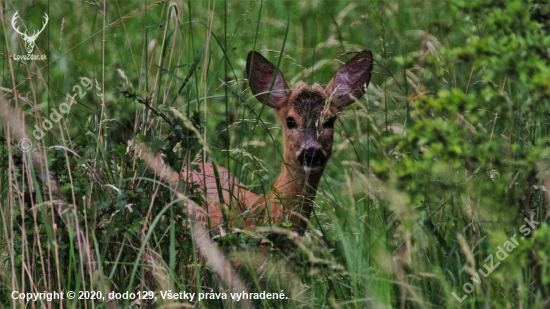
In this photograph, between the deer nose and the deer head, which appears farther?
the deer head

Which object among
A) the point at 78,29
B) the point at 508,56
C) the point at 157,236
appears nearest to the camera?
the point at 508,56

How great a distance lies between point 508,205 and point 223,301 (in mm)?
1239

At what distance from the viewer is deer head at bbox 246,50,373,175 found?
391cm

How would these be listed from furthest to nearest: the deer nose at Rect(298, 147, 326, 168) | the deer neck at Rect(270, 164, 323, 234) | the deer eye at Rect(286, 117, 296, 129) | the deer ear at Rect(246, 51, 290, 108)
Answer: the deer ear at Rect(246, 51, 290, 108), the deer eye at Rect(286, 117, 296, 129), the deer nose at Rect(298, 147, 326, 168), the deer neck at Rect(270, 164, 323, 234)

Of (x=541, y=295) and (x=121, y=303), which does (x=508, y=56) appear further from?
(x=121, y=303)

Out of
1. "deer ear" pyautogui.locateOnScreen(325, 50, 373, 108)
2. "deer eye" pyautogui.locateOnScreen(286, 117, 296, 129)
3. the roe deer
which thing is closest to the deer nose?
the roe deer

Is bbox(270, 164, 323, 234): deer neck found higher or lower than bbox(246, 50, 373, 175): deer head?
lower

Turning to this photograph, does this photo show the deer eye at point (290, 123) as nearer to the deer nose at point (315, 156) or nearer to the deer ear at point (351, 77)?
the deer ear at point (351, 77)

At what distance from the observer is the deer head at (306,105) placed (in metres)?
3.91

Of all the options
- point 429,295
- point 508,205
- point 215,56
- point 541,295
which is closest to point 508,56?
point 508,205

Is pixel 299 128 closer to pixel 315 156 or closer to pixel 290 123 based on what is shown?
pixel 290 123

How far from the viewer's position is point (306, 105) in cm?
427

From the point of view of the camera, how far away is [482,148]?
2.03 metres

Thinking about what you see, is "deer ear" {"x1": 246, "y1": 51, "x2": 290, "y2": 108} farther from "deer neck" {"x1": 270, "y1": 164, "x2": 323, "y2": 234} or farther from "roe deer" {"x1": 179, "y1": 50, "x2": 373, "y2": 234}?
"deer neck" {"x1": 270, "y1": 164, "x2": 323, "y2": 234}
